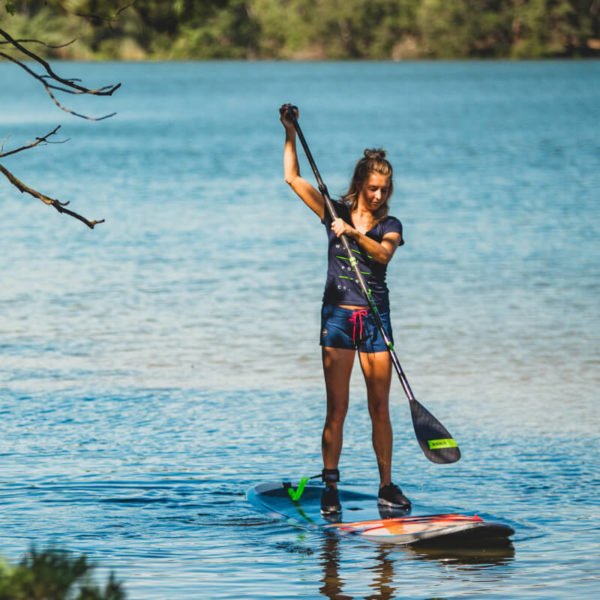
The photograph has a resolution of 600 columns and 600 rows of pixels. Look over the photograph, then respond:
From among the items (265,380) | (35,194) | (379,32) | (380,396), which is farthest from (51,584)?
(379,32)

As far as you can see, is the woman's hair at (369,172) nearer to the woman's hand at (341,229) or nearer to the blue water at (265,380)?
the woman's hand at (341,229)

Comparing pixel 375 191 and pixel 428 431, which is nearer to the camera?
pixel 375 191

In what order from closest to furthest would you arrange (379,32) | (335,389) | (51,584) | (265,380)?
(51,584) < (335,389) < (265,380) < (379,32)

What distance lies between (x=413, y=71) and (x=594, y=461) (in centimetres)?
11438

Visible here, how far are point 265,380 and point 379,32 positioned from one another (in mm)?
124886

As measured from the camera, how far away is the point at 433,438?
8.05m

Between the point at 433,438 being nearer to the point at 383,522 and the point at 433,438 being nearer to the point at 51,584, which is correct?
the point at 383,522

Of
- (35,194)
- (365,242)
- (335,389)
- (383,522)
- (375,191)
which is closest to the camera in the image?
(35,194)

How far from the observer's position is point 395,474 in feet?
31.7

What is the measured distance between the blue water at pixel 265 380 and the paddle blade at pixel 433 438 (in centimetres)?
54

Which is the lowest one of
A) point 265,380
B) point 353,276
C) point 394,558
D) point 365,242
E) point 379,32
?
point 394,558

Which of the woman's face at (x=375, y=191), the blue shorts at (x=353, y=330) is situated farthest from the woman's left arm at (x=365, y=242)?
the blue shorts at (x=353, y=330)

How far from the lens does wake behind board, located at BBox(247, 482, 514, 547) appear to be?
25.5 ft

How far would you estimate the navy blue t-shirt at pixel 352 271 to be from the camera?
303 inches
